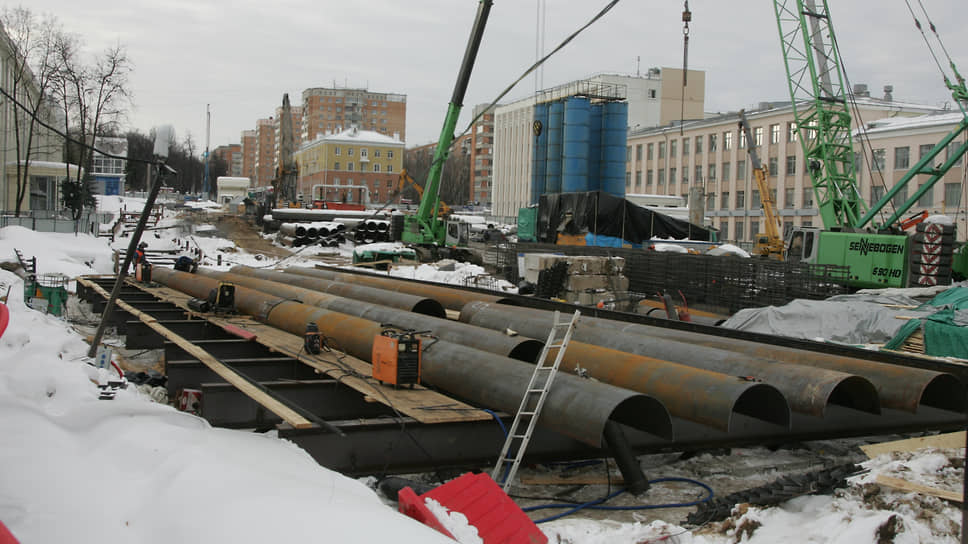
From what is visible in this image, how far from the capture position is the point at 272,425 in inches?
314

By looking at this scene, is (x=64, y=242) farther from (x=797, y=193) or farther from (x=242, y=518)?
(x=797, y=193)

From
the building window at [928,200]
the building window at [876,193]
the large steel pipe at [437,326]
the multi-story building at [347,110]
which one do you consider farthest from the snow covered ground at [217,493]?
the multi-story building at [347,110]

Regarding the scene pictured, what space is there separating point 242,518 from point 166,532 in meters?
0.42

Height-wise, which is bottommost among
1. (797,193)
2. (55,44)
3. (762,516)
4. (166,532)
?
(762,516)

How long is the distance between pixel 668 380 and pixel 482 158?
11567 cm

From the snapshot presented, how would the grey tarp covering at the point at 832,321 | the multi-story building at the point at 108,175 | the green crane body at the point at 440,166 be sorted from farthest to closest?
the multi-story building at the point at 108,175 → the green crane body at the point at 440,166 → the grey tarp covering at the point at 832,321

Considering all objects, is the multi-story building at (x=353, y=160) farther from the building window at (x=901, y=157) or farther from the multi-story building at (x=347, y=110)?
the building window at (x=901, y=157)

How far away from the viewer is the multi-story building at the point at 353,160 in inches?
3765

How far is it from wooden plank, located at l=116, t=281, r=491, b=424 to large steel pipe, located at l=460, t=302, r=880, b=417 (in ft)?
9.07

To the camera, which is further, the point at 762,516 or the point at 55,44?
the point at 55,44

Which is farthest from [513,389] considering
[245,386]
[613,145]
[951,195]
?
[951,195]

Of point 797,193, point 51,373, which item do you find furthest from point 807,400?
point 797,193

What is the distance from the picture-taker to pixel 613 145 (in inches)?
1665

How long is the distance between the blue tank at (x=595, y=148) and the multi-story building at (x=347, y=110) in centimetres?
11390
